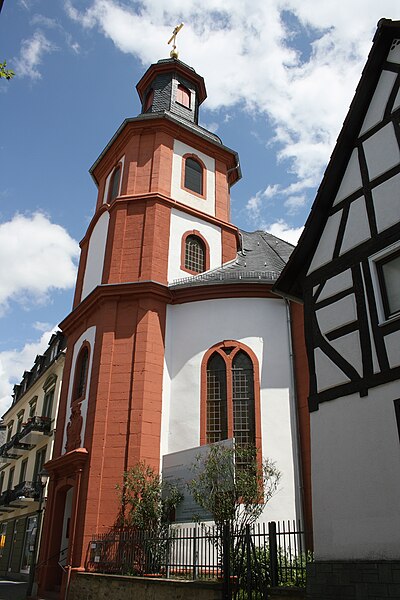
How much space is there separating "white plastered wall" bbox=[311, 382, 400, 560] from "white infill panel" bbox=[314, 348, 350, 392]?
0.36 m

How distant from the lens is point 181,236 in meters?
22.4

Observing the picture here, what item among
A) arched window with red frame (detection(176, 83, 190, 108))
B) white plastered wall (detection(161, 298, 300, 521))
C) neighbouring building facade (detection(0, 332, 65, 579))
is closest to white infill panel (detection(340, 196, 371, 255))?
white plastered wall (detection(161, 298, 300, 521))

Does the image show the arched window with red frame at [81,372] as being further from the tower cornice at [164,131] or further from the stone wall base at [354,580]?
the stone wall base at [354,580]

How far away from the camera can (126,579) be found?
44.8ft

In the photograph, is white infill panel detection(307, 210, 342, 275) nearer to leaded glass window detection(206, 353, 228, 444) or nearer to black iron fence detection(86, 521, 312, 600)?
black iron fence detection(86, 521, 312, 600)

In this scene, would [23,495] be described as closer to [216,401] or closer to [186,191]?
[216,401]

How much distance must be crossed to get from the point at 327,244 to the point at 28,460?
2525cm

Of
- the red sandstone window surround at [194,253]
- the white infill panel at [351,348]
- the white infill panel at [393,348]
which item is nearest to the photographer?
the white infill panel at [393,348]

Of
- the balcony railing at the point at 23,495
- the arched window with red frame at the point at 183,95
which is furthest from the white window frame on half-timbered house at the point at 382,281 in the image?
the balcony railing at the point at 23,495

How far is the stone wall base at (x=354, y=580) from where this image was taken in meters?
8.23

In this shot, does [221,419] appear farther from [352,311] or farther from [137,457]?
[352,311]

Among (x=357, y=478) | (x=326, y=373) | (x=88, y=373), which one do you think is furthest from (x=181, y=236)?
(x=357, y=478)

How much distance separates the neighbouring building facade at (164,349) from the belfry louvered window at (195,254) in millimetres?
64

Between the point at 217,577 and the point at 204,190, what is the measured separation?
16.6 m
